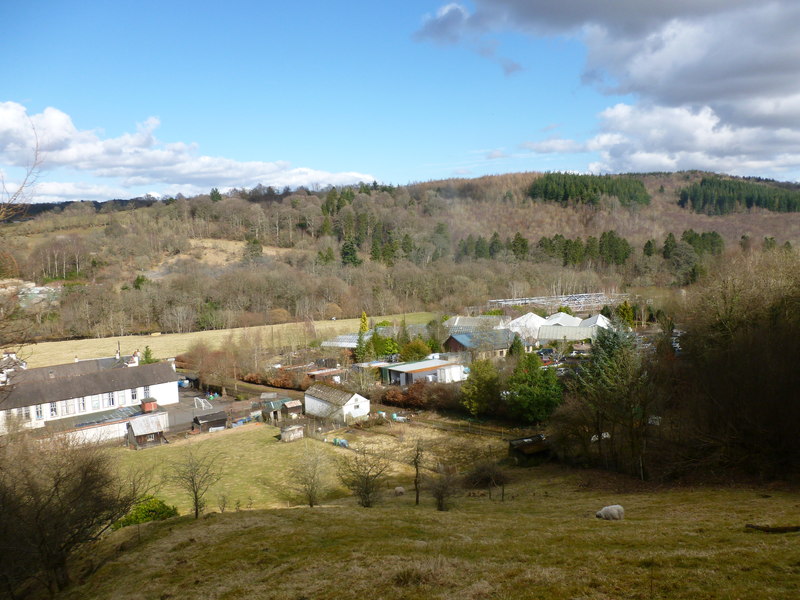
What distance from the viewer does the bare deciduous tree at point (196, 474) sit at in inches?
615

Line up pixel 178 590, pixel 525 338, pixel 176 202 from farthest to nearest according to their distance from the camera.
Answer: pixel 176 202, pixel 525 338, pixel 178 590

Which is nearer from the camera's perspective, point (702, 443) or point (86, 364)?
point (702, 443)

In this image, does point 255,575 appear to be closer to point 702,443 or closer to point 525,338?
point 702,443

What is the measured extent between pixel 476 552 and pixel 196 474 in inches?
518

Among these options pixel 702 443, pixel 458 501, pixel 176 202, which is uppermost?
pixel 176 202

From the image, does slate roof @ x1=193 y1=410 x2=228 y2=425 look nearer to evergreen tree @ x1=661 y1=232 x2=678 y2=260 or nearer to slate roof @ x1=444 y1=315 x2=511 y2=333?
→ slate roof @ x1=444 y1=315 x2=511 y2=333

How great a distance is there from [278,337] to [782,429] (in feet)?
139

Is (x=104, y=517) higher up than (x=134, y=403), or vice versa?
(x=104, y=517)

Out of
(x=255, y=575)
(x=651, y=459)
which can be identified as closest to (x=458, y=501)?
(x=651, y=459)

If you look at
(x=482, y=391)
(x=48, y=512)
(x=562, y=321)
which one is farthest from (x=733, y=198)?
(x=48, y=512)

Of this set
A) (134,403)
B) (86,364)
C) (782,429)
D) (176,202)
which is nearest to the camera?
(782,429)

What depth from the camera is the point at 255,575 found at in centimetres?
985

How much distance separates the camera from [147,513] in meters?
16.0

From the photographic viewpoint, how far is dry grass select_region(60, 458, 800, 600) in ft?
23.6
